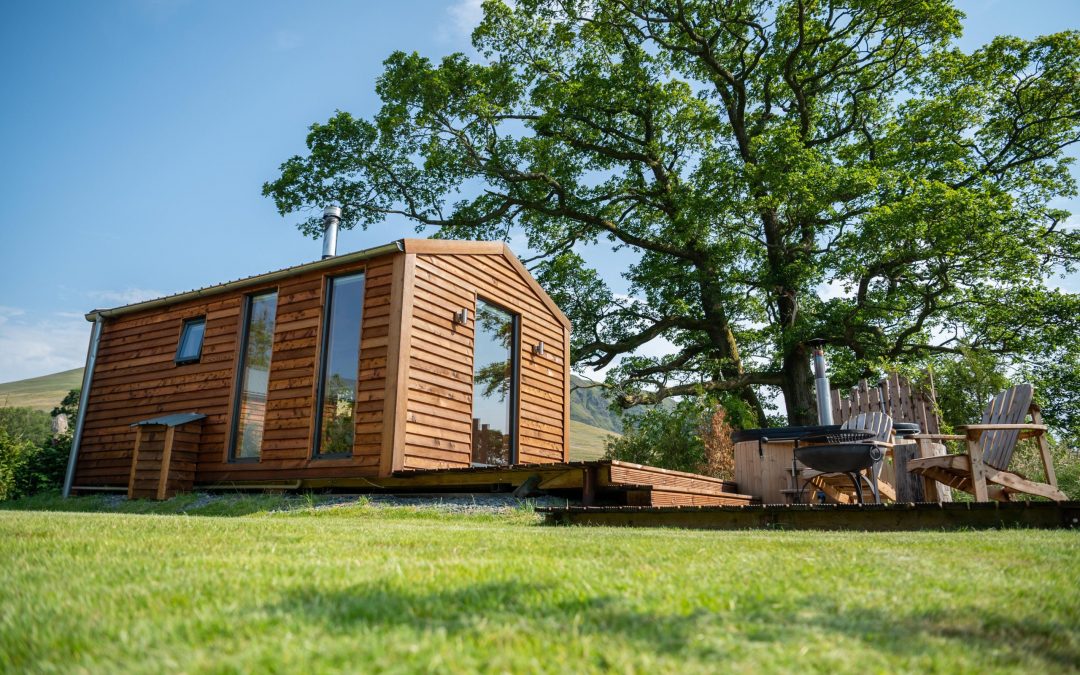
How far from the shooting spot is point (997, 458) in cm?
565

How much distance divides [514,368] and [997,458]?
6.06m

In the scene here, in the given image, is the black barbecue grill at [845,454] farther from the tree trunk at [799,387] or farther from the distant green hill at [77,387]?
the distant green hill at [77,387]

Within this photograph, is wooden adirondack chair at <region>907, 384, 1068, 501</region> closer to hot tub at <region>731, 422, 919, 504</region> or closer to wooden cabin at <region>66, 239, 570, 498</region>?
hot tub at <region>731, 422, 919, 504</region>

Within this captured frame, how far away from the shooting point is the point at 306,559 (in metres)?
2.47

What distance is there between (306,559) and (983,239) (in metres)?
13.1

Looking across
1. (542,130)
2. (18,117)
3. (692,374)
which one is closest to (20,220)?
(18,117)

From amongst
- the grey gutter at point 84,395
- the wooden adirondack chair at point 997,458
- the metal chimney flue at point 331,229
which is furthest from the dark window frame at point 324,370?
the wooden adirondack chair at point 997,458

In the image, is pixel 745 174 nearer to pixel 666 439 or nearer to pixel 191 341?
pixel 666 439

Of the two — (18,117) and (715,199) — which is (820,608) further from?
(18,117)

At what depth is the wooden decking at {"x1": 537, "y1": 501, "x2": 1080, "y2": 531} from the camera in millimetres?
4043

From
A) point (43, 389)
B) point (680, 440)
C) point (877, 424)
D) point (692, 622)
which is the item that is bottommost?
point (692, 622)

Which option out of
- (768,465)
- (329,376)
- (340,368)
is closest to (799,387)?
(768,465)

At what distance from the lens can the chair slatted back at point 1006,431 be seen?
5.55 metres

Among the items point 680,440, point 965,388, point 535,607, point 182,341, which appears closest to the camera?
point 535,607
